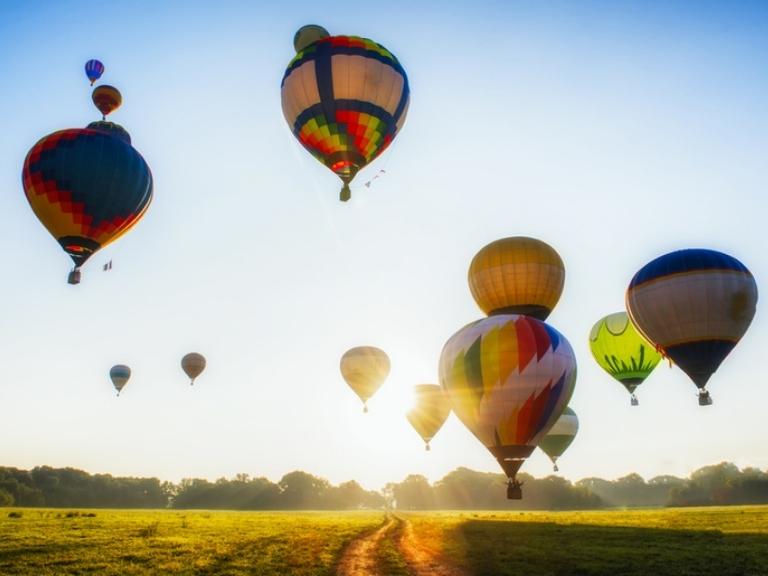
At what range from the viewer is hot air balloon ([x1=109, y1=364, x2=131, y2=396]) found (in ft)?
166

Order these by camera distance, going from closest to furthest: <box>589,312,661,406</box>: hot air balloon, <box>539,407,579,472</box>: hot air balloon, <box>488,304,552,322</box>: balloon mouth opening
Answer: <box>488,304,552,322</box>: balloon mouth opening < <box>589,312,661,406</box>: hot air balloon < <box>539,407,579,472</box>: hot air balloon

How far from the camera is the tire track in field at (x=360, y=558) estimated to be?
48.9 feet

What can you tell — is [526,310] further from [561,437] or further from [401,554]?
[561,437]

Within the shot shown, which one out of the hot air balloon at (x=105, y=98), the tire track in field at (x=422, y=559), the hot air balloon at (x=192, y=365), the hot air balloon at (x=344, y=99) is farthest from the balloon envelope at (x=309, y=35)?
the hot air balloon at (x=192, y=365)

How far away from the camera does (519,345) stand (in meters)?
20.0

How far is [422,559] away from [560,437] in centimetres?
2057

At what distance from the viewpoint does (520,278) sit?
23.9 metres

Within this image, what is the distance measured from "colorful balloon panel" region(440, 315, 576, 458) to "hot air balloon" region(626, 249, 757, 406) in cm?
455

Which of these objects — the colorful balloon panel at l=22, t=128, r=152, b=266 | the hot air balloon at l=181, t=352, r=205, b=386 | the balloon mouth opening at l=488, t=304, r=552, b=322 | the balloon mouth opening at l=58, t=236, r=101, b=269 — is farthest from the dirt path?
the hot air balloon at l=181, t=352, r=205, b=386

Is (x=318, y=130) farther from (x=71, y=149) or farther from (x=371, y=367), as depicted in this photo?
(x=371, y=367)

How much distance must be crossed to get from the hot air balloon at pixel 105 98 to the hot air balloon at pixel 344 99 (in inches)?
405

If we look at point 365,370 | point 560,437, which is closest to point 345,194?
point 365,370

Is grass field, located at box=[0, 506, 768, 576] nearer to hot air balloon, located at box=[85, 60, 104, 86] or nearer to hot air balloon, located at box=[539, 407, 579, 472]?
hot air balloon, located at box=[539, 407, 579, 472]

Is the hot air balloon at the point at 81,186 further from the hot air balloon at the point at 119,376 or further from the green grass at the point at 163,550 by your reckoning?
the hot air balloon at the point at 119,376
